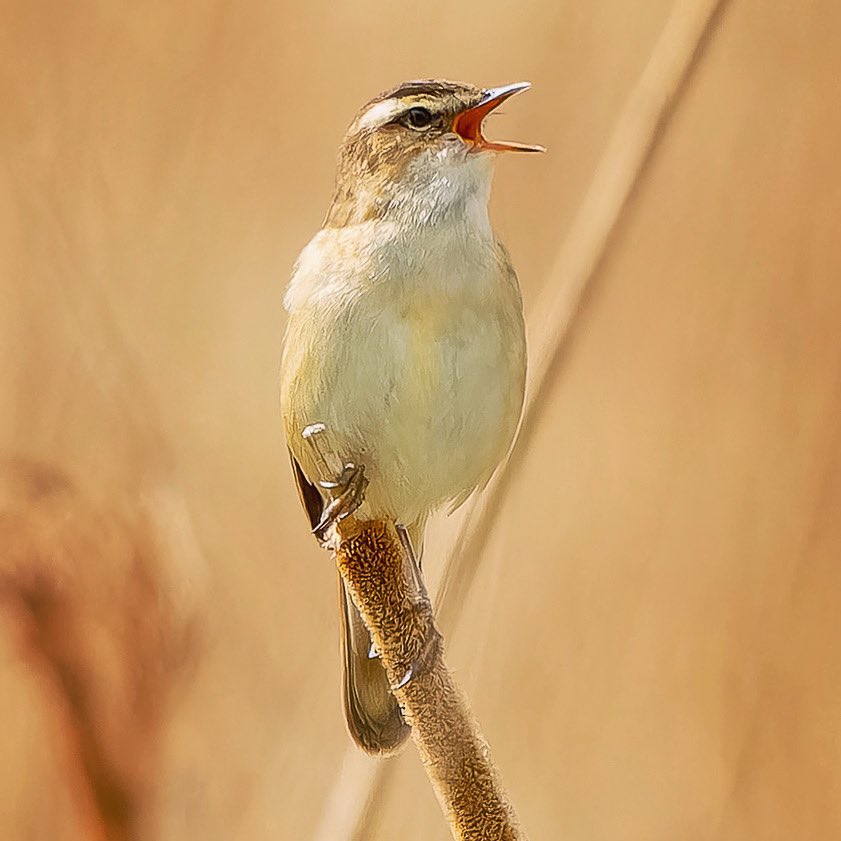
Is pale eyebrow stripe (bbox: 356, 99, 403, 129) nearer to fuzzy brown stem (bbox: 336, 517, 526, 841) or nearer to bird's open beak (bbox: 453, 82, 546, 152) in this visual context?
bird's open beak (bbox: 453, 82, 546, 152)

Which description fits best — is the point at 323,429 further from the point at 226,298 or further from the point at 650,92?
the point at 650,92

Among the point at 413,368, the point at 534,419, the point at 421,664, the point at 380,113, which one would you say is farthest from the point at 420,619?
the point at 380,113

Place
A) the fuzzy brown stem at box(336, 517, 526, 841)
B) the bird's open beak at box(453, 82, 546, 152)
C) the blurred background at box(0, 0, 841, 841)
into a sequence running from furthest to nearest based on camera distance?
the blurred background at box(0, 0, 841, 841)
the bird's open beak at box(453, 82, 546, 152)
the fuzzy brown stem at box(336, 517, 526, 841)

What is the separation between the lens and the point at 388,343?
0.80m

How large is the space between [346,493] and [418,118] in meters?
0.28

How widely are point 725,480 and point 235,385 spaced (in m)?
0.46

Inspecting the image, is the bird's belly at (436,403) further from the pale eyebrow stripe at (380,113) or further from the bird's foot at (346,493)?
the pale eyebrow stripe at (380,113)

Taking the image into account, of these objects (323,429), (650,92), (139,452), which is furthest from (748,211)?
(139,452)

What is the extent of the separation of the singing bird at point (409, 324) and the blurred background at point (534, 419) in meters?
0.13

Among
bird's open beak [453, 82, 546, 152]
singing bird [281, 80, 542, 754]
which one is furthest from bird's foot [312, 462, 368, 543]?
bird's open beak [453, 82, 546, 152]

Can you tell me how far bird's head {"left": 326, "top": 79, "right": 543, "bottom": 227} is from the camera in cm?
81

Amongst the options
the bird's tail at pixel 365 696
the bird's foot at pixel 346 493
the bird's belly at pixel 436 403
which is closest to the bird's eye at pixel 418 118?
the bird's belly at pixel 436 403

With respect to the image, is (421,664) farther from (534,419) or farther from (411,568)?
(534,419)

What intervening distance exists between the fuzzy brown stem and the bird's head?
0.94ft
